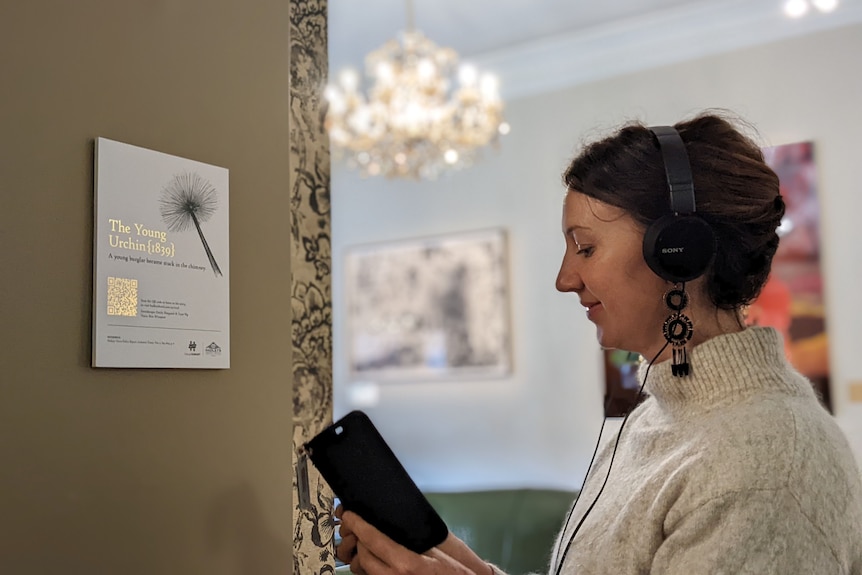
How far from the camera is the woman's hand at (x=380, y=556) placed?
110cm

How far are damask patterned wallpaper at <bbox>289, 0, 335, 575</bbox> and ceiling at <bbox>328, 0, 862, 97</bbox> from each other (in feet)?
8.62

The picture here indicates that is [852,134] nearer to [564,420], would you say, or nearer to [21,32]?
[564,420]

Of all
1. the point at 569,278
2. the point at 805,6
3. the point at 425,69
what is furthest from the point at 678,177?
the point at 805,6

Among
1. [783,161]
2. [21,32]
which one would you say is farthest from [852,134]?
[21,32]

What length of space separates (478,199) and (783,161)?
1.56 m

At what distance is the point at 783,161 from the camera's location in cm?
396

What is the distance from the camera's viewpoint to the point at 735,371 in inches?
45.2

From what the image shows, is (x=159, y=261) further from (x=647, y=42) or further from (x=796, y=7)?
(x=647, y=42)

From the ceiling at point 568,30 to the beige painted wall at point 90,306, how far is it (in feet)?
9.33

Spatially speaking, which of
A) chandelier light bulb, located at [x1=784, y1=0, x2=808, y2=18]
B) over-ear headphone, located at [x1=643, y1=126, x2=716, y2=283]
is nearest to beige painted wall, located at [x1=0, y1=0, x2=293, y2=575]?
over-ear headphone, located at [x1=643, y1=126, x2=716, y2=283]

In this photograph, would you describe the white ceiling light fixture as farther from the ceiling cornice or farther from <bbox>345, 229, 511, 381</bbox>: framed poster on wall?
<bbox>345, 229, 511, 381</bbox>: framed poster on wall

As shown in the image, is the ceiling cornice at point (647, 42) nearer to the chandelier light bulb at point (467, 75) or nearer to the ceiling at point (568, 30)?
the ceiling at point (568, 30)

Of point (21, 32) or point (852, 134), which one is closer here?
point (21, 32)

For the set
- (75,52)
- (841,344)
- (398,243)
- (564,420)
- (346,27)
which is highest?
(346,27)
